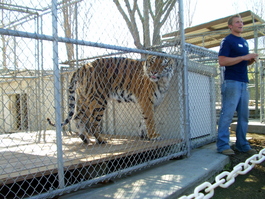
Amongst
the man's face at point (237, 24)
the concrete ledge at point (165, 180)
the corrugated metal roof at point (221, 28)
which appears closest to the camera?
the concrete ledge at point (165, 180)

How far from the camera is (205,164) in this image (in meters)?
3.40

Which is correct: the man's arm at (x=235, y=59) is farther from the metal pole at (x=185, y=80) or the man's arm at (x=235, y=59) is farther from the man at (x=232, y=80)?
the metal pole at (x=185, y=80)

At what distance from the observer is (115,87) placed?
4438 millimetres

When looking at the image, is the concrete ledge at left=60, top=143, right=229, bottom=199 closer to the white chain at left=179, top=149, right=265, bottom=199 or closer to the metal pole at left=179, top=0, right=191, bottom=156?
the metal pole at left=179, top=0, right=191, bottom=156

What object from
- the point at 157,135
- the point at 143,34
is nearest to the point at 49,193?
the point at 157,135

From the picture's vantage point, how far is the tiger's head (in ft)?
13.6

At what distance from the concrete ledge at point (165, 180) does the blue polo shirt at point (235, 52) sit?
48.9 inches

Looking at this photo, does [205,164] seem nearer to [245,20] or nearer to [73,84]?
[73,84]

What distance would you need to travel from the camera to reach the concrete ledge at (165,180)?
2.42 m

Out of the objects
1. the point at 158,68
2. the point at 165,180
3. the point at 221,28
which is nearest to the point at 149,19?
the point at 158,68

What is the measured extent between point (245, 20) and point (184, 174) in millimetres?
8383

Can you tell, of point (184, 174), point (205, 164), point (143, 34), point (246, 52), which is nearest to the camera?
point (184, 174)

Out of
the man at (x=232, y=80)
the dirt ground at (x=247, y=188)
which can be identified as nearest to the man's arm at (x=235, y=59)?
the man at (x=232, y=80)

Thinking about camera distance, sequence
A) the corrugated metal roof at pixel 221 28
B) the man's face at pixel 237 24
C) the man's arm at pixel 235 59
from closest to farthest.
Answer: the man's arm at pixel 235 59, the man's face at pixel 237 24, the corrugated metal roof at pixel 221 28
